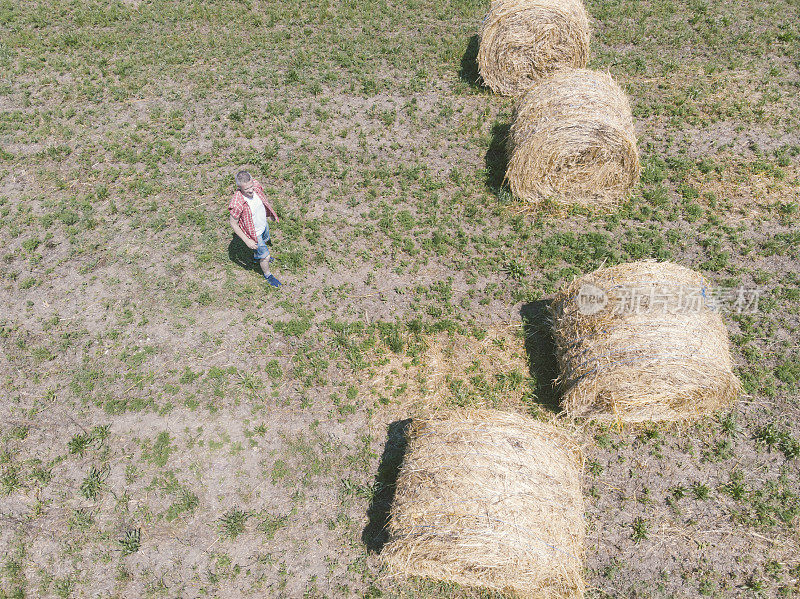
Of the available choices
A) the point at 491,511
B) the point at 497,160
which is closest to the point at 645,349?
the point at 491,511

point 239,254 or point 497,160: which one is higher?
point 497,160

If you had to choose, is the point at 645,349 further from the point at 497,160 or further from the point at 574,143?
the point at 497,160

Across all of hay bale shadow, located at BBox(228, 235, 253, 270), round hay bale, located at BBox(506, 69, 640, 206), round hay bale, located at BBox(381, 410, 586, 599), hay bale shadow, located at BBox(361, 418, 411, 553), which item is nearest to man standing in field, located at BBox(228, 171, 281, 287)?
hay bale shadow, located at BBox(228, 235, 253, 270)

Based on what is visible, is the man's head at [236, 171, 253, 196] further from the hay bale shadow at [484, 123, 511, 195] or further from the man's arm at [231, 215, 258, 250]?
the hay bale shadow at [484, 123, 511, 195]

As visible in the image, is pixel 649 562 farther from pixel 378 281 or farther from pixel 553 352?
pixel 378 281

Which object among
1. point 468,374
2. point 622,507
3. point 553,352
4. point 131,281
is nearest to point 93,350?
point 131,281

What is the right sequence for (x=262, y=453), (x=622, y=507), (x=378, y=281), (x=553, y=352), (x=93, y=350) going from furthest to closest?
1. (x=378, y=281)
2. (x=93, y=350)
3. (x=553, y=352)
4. (x=262, y=453)
5. (x=622, y=507)

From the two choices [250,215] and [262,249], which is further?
[262,249]
